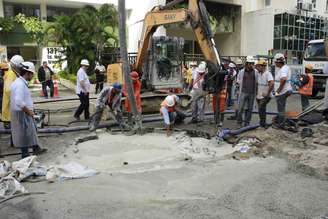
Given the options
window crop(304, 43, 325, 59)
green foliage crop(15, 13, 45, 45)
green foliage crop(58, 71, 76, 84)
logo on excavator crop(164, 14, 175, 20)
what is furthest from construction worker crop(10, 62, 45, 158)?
green foliage crop(15, 13, 45, 45)

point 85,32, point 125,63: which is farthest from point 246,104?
A: point 85,32

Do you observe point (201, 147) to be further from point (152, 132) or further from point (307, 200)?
point (307, 200)

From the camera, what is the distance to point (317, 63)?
53.5ft

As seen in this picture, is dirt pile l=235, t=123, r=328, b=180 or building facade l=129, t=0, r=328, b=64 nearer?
dirt pile l=235, t=123, r=328, b=180

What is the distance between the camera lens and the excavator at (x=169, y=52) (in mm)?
8594

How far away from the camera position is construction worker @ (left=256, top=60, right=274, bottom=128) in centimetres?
841

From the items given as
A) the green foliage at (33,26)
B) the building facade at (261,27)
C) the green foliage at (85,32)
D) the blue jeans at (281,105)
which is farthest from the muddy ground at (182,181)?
the building facade at (261,27)

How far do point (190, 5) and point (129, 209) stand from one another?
617 cm

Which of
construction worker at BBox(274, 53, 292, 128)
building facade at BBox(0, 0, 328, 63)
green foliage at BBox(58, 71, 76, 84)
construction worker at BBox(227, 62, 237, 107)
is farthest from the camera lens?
building facade at BBox(0, 0, 328, 63)

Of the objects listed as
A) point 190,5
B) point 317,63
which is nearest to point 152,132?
point 190,5

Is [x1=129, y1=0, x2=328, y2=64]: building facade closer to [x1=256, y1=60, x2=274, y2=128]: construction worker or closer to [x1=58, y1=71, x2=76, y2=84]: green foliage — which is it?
[x1=58, y1=71, x2=76, y2=84]: green foliage

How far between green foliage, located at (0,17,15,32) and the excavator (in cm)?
1354

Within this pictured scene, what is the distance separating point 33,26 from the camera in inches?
883

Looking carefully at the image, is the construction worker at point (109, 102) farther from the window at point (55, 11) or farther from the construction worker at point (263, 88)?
the window at point (55, 11)
